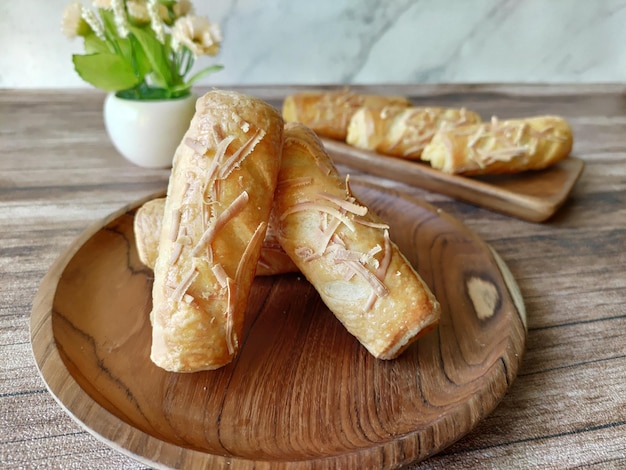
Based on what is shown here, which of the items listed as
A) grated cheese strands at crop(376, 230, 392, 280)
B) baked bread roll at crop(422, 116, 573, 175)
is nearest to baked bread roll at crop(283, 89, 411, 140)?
baked bread roll at crop(422, 116, 573, 175)

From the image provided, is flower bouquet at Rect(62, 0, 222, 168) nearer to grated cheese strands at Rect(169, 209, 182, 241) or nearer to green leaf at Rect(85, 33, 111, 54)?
green leaf at Rect(85, 33, 111, 54)

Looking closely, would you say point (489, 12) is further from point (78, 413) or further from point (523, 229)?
point (78, 413)

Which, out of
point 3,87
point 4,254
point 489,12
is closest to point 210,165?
point 4,254

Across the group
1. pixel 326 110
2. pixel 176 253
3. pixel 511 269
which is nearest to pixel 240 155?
pixel 176 253

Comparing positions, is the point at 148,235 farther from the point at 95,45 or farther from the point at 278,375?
the point at 95,45

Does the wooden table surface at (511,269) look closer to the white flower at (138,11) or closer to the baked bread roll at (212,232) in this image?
the baked bread roll at (212,232)
